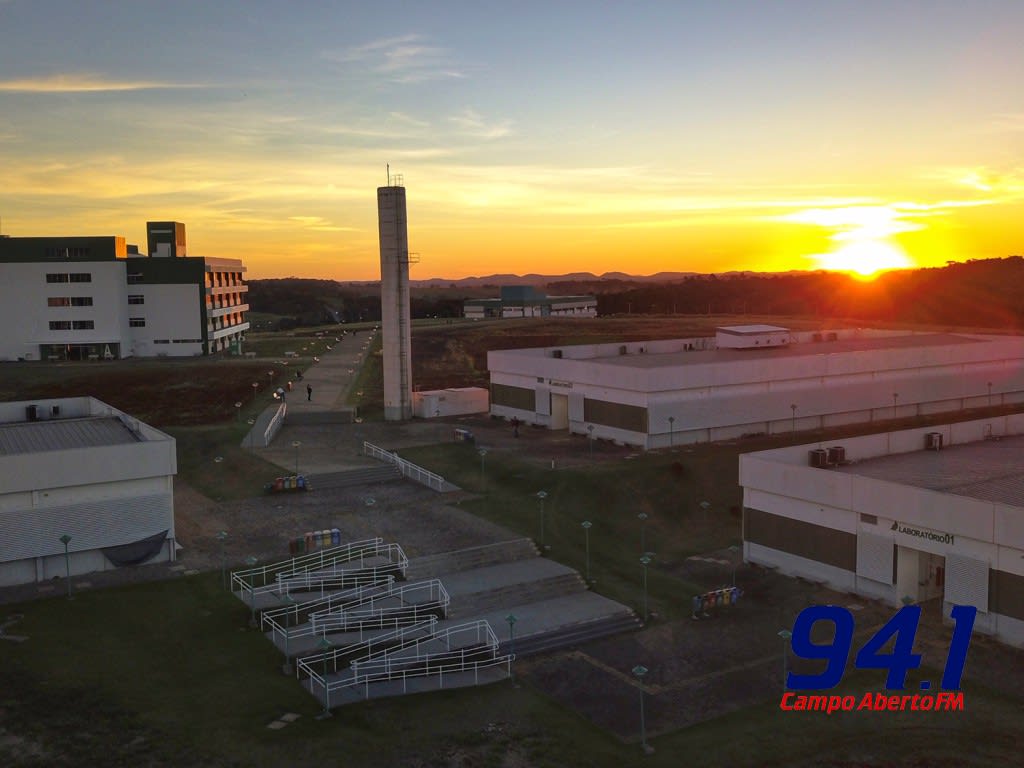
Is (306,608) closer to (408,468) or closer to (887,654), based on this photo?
(887,654)

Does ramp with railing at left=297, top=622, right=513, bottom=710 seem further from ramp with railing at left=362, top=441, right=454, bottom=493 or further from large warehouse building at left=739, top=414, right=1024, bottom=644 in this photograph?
ramp with railing at left=362, top=441, right=454, bottom=493

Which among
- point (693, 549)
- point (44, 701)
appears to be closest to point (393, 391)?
point (693, 549)

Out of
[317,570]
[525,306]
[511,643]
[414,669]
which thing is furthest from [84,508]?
[525,306]

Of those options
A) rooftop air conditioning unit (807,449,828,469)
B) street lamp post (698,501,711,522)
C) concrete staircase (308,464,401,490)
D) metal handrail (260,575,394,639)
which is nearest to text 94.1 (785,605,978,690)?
rooftop air conditioning unit (807,449,828,469)

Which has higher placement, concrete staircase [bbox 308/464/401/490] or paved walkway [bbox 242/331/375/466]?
paved walkway [bbox 242/331/375/466]

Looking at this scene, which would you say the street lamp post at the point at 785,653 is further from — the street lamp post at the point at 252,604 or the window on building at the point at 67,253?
the window on building at the point at 67,253

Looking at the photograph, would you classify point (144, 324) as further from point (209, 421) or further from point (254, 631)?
point (254, 631)
